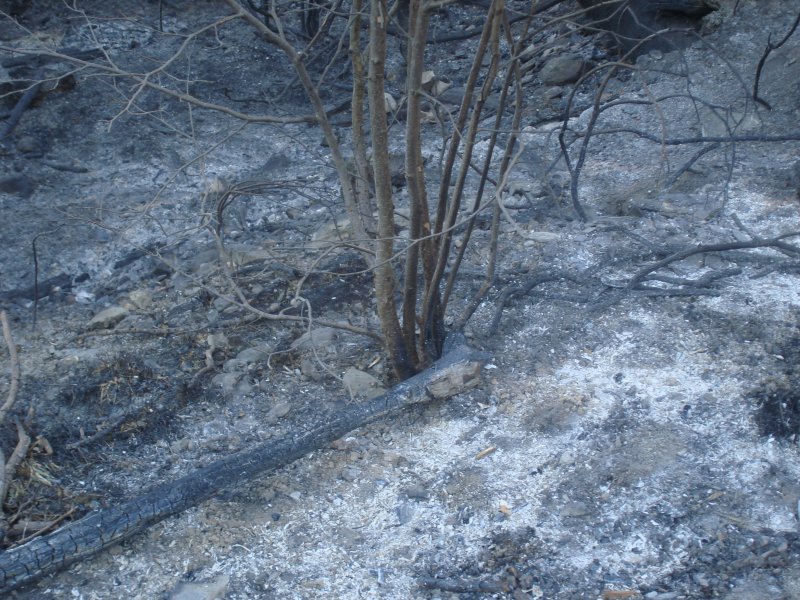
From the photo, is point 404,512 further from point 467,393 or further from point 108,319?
point 108,319

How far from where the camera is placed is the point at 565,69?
589 centimetres

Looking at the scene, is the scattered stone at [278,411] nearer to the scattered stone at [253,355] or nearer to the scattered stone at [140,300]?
the scattered stone at [253,355]

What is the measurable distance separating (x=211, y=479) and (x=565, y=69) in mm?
4429

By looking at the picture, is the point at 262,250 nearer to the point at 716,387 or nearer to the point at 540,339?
the point at 540,339

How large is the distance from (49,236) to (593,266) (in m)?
3.07

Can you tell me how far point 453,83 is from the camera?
6.18 meters

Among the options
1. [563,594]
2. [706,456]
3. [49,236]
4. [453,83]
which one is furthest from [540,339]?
[453,83]

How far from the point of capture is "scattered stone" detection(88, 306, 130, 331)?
3.70 meters

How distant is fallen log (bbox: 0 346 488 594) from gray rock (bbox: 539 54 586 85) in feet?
11.4

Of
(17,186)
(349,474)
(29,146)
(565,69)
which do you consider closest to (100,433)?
(349,474)

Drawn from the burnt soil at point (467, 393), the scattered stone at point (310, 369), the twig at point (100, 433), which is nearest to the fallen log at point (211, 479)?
the burnt soil at point (467, 393)

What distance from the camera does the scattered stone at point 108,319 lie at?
3.70m

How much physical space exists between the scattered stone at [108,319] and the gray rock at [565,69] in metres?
3.72

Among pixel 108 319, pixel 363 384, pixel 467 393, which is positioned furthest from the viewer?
pixel 108 319
